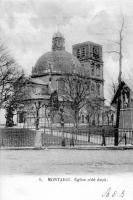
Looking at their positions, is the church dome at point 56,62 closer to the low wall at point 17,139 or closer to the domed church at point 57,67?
the domed church at point 57,67

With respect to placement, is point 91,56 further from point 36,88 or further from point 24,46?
point 24,46

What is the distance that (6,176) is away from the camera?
10.1 metres

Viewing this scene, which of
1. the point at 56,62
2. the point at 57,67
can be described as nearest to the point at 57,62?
the point at 56,62

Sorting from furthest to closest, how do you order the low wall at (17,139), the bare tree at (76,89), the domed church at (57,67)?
1. the domed church at (57,67)
2. the bare tree at (76,89)
3. the low wall at (17,139)

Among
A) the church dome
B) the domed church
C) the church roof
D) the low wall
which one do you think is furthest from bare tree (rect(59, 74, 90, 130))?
the low wall

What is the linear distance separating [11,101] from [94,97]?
29.8 metres

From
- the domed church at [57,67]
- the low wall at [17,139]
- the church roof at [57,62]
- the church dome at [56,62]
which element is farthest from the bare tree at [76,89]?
the low wall at [17,139]

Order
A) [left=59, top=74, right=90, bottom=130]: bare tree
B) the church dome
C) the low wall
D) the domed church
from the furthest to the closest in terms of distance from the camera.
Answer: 1. the church dome
2. the domed church
3. [left=59, top=74, right=90, bottom=130]: bare tree
4. the low wall

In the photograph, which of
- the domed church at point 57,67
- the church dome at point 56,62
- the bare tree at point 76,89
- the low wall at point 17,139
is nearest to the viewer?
the low wall at point 17,139

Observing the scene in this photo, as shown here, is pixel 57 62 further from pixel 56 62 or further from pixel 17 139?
pixel 17 139

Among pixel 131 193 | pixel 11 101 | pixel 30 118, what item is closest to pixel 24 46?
pixel 131 193

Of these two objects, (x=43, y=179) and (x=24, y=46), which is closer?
(x=43, y=179)

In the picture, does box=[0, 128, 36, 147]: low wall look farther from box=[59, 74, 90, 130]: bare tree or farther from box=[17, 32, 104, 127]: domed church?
box=[17, 32, 104, 127]: domed church

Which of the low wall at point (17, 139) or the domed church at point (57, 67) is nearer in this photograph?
the low wall at point (17, 139)
